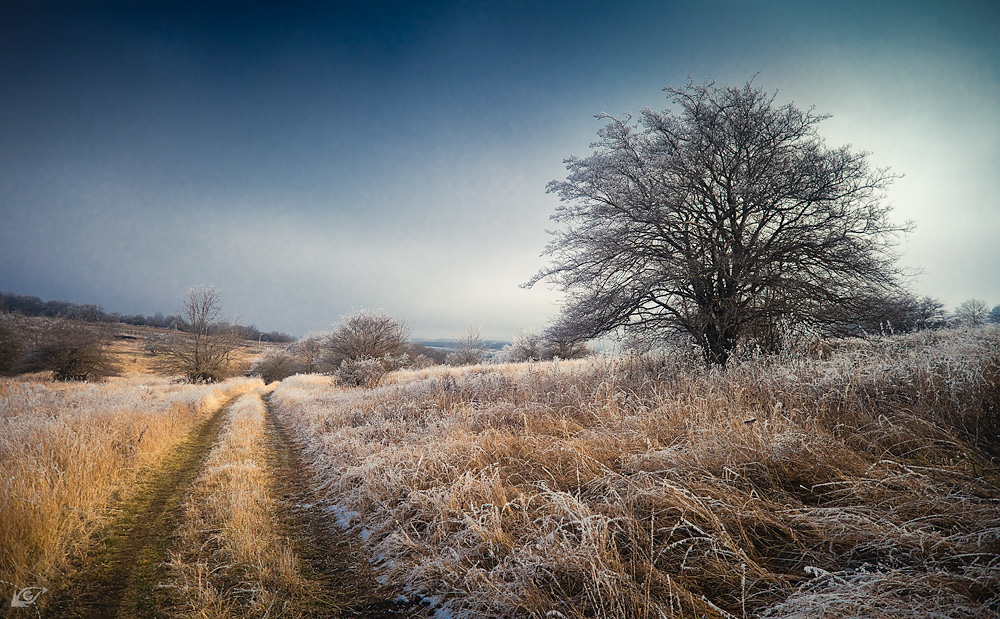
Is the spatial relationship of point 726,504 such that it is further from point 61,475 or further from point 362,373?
point 362,373

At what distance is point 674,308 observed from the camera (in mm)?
9430

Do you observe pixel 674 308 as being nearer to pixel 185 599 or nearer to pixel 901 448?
pixel 901 448

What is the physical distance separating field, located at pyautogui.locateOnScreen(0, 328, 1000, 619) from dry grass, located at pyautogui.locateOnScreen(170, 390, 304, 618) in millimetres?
24

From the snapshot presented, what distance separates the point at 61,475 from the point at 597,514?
6318 mm

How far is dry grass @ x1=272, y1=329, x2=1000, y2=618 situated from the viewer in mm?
1916

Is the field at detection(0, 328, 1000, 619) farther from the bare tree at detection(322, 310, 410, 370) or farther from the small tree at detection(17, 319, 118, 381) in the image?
the small tree at detection(17, 319, 118, 381)

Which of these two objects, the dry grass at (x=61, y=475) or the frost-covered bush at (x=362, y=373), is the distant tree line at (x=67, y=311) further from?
the dry grass at (x=61, y=475)

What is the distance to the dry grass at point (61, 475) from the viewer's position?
313cm

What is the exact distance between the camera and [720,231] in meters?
8.77

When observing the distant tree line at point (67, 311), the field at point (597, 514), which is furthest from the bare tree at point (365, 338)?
the field at point (597, 514)

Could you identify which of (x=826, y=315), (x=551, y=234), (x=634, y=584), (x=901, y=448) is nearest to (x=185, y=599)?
(x=634, y=584)

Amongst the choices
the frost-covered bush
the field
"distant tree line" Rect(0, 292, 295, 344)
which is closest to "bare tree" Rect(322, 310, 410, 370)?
the frost-covered bush

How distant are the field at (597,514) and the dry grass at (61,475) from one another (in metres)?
0.03

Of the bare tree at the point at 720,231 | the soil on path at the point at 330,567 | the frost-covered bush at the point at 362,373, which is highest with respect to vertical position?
the bare tree at the point at 720,231
